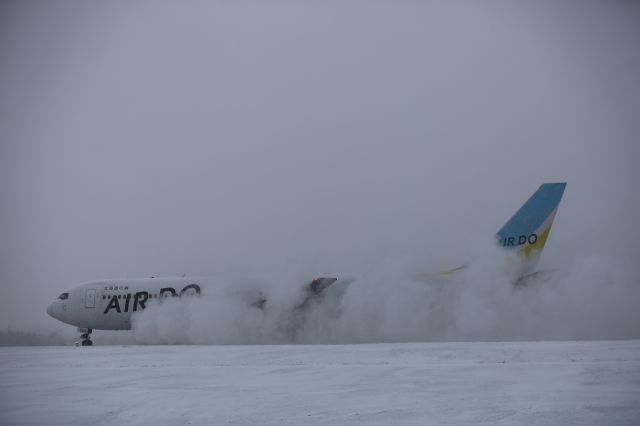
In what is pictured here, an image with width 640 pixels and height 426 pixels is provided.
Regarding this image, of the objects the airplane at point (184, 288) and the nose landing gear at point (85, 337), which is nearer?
the airplane at point (184, 288)

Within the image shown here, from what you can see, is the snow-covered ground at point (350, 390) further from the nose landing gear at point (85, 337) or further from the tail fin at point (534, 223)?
the nose landing gear at point (85, 337)

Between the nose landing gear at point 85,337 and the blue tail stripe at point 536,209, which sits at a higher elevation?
the blue tail stripe at point 536,209

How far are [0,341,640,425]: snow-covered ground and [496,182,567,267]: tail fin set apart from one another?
15.8 m

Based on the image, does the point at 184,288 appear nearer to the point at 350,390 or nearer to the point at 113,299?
the point at 113,299

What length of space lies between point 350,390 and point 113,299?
33105 mm

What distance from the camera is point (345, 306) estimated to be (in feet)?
125

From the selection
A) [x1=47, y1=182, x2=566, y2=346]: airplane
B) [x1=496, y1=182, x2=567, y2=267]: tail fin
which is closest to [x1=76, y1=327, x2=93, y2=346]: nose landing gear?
Result: [x1=47, y1=182, x2=566, y2=346]: airplane

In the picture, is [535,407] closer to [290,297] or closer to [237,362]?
[237,362]

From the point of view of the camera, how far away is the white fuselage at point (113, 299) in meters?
42.7

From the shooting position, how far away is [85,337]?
4409 centimetres

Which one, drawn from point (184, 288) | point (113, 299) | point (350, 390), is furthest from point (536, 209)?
point (113, 299)

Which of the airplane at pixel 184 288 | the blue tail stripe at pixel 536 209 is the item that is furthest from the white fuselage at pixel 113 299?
the blue tail stripe at pixel 536 209

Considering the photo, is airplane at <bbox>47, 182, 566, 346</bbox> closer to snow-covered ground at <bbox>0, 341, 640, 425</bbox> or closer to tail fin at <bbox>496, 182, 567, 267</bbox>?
tail fin at <bbox>496, 182, 567, 267</bbox>

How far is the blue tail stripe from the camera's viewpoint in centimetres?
3666
